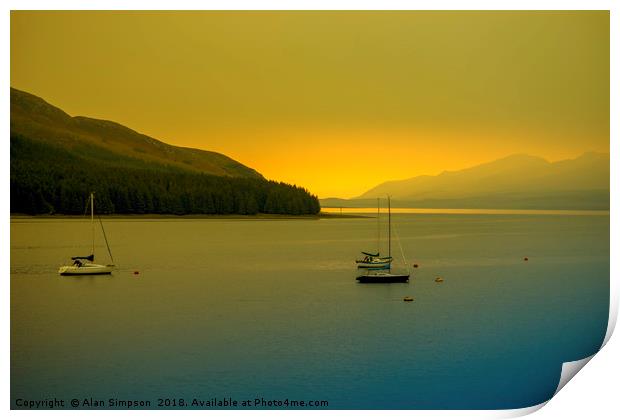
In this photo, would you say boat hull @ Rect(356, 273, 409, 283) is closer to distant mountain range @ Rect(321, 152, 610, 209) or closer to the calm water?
the calm water

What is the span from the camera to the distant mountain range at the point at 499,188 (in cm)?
946

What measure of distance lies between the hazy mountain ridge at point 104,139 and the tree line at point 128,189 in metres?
0.23

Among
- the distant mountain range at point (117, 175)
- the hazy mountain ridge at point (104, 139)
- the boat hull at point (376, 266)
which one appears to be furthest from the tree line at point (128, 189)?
the boat hull at point (376, 266)

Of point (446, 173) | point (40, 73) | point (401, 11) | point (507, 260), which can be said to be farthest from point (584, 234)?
point (40, 73)

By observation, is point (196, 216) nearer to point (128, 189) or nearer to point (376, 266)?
point (128, 189)

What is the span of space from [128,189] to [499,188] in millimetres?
6585

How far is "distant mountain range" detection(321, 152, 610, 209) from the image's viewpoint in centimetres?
946

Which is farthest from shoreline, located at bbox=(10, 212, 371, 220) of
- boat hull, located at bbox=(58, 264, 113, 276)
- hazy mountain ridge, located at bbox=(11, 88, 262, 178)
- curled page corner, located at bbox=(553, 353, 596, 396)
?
curled page corner, located at bbox=(553, 353, 596, 396)

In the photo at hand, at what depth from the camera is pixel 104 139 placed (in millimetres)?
13719

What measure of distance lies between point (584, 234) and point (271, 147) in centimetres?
424

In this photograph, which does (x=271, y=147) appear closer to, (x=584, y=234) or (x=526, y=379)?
(x=584, y=234)

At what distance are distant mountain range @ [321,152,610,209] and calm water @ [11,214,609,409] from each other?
1.34ft

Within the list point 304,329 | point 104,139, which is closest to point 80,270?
point 104,139
